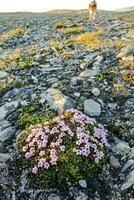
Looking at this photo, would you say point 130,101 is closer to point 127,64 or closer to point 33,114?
point 33,114

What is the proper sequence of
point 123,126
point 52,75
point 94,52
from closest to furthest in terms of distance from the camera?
point 123,126, point 52,75, point 94,52

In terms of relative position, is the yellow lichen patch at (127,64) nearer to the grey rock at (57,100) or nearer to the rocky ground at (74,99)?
the rocky ground at (74,99)

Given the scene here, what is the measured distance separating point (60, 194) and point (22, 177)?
2.89ft

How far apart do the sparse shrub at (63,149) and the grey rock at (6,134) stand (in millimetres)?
680

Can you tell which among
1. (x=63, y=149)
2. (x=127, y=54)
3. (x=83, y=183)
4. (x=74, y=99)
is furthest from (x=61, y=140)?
(x=127, y=54)

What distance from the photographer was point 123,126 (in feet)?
33.6

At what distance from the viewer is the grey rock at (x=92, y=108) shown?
35.1ft

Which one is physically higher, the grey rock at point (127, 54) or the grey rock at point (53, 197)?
the grey rock at point (127, 54)

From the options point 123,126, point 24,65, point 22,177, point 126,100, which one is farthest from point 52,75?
point 22,177

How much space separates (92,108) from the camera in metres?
10.9


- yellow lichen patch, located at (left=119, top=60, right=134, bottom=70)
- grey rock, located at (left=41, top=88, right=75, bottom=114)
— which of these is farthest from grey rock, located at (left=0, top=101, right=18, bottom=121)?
yellow lichen patch, located at (left=119, top=60, right=134, bottom=70)

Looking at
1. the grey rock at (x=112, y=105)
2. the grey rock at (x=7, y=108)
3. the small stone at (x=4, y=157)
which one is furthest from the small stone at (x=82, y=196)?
the grey rock at (x=7, y=108)

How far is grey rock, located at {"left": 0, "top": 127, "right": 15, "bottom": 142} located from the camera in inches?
390

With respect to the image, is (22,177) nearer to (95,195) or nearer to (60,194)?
(60,194)
